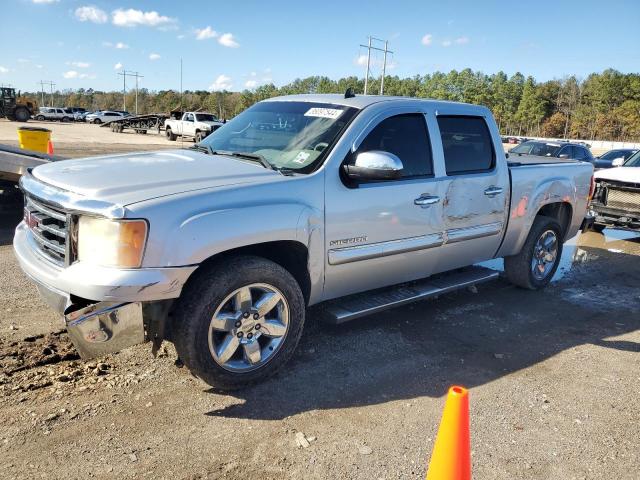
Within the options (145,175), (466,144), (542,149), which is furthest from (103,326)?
(542,149)

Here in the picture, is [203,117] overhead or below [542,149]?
overhead

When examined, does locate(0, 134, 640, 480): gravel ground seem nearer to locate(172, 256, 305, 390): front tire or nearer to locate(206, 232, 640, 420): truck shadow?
locate(206, 232, 640, 420): truck shadow

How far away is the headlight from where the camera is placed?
2.88 meters

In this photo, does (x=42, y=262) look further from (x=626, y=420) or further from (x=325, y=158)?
(x=626, y=420)

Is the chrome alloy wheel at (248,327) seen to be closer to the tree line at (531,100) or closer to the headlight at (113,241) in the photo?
the headlight at (113,241)

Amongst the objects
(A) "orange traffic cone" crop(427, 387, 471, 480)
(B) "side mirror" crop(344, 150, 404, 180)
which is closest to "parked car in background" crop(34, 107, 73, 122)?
(B) "side mirror" crop(344, 150, 404, 180)

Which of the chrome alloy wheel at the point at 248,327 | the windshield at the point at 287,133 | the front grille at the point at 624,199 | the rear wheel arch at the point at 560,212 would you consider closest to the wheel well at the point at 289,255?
the chrome alloy wheel at the point at 248,327

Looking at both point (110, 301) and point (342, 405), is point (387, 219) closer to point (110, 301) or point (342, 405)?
point (342, 405)

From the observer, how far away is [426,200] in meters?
4.34

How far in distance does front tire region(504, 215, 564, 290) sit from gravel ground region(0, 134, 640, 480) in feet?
3.26

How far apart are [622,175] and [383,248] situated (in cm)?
727

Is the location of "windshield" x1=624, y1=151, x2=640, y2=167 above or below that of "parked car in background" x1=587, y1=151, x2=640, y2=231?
above

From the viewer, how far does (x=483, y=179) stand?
4.92 m

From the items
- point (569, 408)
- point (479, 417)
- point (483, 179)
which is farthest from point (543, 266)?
point (479, 417)
